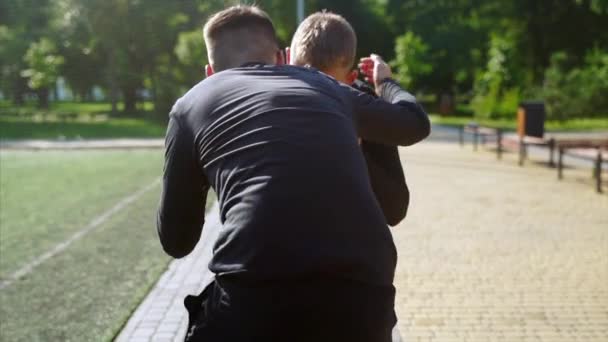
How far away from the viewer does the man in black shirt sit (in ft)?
5.48

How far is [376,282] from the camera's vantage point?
68.4 inches

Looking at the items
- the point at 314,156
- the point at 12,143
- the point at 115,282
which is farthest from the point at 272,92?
the point at 12,143

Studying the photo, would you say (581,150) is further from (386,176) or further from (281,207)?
(281,207)

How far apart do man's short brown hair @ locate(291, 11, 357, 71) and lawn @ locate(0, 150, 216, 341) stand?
318 centimetres

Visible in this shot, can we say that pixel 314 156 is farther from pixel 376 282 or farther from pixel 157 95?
pixel 157 95

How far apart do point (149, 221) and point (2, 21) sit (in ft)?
109

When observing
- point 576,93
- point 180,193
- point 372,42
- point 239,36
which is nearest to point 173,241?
point 180,193

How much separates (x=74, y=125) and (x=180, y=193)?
37123 millimetres

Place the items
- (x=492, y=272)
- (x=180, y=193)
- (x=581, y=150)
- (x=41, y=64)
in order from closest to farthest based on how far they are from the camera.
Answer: (x=180, y=193)
(x=492, y=272)
(x=581, y=150)
(x=41, y=64)

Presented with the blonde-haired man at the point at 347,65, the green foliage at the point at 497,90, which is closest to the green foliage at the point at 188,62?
the green foliage at the point at 497,90

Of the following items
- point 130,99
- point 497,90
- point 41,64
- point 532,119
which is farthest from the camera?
point 130,99

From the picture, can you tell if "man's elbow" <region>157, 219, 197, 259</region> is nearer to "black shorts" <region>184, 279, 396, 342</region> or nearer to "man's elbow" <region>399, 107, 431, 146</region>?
"black shorts" <region>184, 279, 396, 342</region>

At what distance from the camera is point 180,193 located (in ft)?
6.28

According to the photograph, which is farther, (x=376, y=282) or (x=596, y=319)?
(x=596, y=319)
